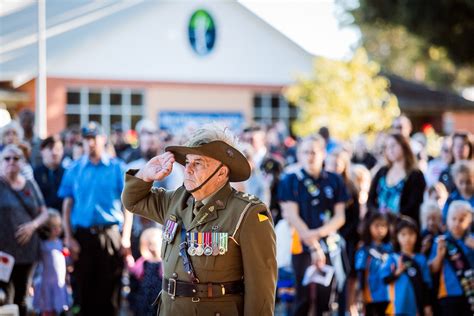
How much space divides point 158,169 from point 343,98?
28408 millimetres

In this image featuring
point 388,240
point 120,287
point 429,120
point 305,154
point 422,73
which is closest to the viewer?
point 305,154

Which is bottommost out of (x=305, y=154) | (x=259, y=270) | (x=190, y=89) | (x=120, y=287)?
(x=120, y=287)

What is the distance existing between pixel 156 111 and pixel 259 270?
1279 inches

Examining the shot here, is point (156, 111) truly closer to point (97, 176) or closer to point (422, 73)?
point (97, 176)

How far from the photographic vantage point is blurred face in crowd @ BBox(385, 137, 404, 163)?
998 centimetres

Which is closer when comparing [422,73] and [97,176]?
[97,176]

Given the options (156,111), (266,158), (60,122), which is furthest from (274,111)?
(266,158)

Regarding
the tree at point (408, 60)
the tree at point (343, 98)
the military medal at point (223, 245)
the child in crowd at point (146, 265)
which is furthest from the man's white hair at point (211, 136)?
the tree at point (408, 60)

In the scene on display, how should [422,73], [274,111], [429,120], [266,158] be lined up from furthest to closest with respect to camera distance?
1. [422,73]
2. [429,120]
3. [274,111]
4. [266,158]

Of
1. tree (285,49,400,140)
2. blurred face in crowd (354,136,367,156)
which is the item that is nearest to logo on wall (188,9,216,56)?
tree (285,49,400,140)

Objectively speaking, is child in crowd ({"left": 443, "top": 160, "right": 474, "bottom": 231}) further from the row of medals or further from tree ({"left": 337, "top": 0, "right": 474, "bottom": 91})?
tree ({"left": 337, "top": 0, "right": 474, "bottom": 91})

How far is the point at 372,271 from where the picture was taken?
9508 millimetres

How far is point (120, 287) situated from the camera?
1059cm

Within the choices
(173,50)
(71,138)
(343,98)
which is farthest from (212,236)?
(173,50)
